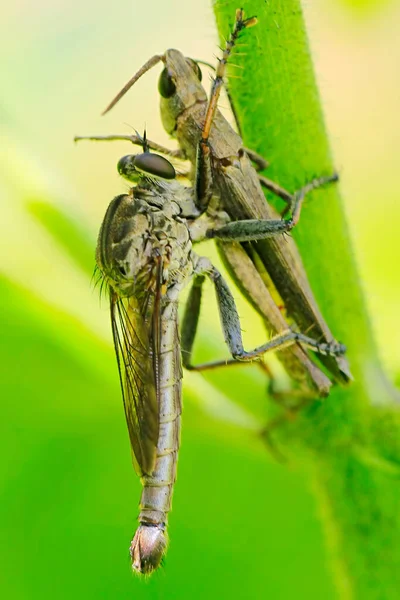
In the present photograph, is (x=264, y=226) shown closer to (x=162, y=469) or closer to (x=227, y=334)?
(x=227, y=334)

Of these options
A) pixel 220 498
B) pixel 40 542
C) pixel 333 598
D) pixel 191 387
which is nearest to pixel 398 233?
pixel 191 387

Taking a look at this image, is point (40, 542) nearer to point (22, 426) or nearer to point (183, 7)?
point (22, 426)

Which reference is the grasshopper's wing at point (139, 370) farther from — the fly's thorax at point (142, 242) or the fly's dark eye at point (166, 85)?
the fly's dark eye at point (166, 85)

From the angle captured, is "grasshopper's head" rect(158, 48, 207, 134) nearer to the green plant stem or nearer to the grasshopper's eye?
the grasshopper's eye

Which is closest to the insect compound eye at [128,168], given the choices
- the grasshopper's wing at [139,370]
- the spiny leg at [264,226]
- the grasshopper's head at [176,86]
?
the grasshopper's head at [176,86]

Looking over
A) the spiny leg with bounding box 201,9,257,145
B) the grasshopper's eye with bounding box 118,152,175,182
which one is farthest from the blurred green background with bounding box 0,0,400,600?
the grasshopper's eye with bounding box 118,152,175,182

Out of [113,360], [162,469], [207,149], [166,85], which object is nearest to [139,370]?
[113,360]
